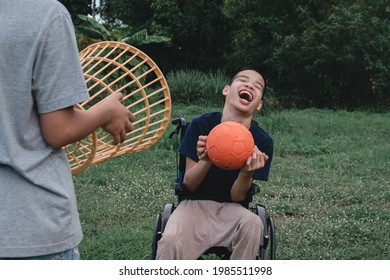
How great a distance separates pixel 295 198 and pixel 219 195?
7.90 feet

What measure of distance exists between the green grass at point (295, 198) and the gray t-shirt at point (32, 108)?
2.38 metres

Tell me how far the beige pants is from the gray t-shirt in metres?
1.24

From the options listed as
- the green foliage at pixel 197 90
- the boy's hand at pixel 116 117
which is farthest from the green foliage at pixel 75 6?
the boy's hand at pixel 116 117

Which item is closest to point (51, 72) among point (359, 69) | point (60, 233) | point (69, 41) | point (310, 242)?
point (69, 41)

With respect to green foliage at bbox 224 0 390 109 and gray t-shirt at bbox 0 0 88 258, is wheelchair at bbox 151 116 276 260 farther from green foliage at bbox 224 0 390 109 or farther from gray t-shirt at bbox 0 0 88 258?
green foliage at bbox 224 0 390 109

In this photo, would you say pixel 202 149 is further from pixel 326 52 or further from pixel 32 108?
pixel 326 52

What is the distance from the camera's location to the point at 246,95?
3193mm

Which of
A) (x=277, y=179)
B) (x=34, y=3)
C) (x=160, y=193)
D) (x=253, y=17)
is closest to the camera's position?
(x=34, y=3)

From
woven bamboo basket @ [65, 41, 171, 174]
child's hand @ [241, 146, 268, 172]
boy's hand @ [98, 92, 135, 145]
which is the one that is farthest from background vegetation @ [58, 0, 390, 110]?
boy's hand @ [98, 92, 135, 145]

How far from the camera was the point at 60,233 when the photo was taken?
176 centimetres

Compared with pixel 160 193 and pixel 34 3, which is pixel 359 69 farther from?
pixel 34 3

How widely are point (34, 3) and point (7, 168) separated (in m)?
0.40

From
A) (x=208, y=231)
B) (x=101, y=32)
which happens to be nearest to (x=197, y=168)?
(x=208, y=231)

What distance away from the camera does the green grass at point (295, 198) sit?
4301 mm
